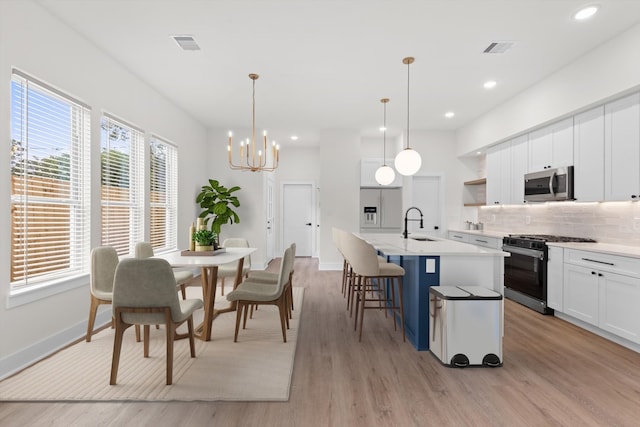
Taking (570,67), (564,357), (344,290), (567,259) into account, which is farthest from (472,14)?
(344,290)

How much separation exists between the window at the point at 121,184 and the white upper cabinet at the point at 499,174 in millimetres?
5360

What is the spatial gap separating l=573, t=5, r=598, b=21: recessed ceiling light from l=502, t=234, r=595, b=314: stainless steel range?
2.29m

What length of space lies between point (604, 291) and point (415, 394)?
2289 millimetres

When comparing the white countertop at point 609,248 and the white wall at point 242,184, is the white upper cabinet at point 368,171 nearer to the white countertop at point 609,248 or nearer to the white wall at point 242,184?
the white wall at point 242,184

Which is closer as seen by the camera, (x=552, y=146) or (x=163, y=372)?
(x=163, y=372)

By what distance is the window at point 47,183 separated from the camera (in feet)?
8.74

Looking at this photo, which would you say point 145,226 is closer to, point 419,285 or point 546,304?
point 419,285

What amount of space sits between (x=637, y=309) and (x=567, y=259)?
0.83 meters

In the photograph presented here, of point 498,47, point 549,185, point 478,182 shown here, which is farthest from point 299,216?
point 498,47

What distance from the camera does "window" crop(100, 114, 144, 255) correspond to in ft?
12.4

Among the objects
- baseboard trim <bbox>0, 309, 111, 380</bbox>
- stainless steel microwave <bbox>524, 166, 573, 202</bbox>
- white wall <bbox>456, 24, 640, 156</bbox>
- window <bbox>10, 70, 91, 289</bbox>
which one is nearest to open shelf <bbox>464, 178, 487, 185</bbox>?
white wall <bbox>456, 24, 640, 156</bbox>

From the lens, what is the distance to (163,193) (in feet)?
17.1

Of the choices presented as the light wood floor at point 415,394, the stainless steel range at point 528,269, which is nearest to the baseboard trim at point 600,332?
the light wood floor at point 415,394

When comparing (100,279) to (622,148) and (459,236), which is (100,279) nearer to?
(622,148)
